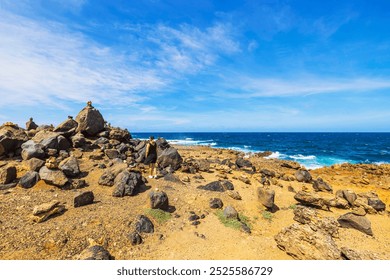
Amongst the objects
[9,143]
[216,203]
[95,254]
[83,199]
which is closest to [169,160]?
[216,203]

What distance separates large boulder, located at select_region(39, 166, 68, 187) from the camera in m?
10.7

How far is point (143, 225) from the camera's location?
844 centimetres

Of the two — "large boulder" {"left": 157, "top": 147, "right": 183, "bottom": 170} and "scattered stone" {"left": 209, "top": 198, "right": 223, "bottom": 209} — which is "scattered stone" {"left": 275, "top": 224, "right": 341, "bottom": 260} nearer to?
"scattered stone" {"left": 209, "top": 198, "right": 223, "bottom": 209}

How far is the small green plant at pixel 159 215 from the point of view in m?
9.20

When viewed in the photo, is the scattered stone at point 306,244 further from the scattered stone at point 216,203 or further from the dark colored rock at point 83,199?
the dark colored rock at point 83,199

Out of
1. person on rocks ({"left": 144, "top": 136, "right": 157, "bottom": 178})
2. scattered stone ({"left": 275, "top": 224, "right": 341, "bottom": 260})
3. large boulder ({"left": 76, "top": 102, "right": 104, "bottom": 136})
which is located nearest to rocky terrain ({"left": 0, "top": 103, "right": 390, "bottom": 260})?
scattered stone ({"left": 275, "top": 224, "right": 341, "bottom": 260})

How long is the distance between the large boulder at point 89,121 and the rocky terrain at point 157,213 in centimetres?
142

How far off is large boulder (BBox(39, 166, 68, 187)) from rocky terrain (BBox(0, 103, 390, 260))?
55 mm

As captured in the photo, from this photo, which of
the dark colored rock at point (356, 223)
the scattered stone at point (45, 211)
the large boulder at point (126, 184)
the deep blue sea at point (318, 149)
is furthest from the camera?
the deep blue sea at point (318, 149)

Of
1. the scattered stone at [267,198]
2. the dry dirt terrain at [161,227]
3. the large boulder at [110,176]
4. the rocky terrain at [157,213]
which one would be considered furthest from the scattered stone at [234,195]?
the large boulder at [110,176]

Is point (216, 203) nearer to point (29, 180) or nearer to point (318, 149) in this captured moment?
point (29, 180)
